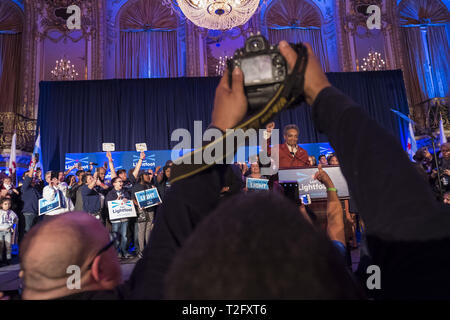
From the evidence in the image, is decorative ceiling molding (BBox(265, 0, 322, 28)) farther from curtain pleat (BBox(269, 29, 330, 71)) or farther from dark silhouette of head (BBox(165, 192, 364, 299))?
dark silhouette of head (BBox(165, 192, 364, 299))

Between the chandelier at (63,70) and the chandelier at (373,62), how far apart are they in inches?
394

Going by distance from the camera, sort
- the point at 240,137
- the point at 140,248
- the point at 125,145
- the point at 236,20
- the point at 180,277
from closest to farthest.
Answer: the point at 180,277 → the point at 240,137 → the point at 140,248 → the point at 236,20 → the point at 125,145

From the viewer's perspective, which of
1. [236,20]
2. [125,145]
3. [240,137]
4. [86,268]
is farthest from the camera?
[125,145]

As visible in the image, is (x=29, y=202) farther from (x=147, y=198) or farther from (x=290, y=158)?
(x=290, y=158)

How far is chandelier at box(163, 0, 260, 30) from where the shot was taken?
5898 mm

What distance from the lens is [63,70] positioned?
1105 centimetres

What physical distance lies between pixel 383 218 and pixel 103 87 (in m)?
11.6

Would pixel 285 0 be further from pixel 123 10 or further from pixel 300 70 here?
pixel 300 70

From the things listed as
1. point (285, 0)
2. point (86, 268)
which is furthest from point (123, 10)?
point (86, 268)

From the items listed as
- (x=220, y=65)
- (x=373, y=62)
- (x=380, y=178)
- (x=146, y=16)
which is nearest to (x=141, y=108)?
(x=220, y=65)

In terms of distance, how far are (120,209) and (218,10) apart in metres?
3.90

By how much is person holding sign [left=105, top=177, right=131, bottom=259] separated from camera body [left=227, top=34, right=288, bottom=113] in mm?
5422

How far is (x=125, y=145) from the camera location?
10867 mm

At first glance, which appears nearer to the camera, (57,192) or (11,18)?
(57,192)
